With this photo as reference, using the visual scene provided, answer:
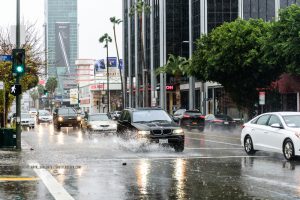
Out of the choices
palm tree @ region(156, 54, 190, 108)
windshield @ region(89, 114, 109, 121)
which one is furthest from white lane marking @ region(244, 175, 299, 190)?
palm tree @ region(156, 54, 190, 108)

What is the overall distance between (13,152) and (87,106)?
13488cm

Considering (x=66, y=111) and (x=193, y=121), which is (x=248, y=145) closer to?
(x=193, y=121)

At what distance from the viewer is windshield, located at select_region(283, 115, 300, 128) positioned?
17.5 meters

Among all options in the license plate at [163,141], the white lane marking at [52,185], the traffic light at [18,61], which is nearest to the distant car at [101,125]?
the traffic light at [18,61]

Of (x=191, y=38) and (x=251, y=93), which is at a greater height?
(x=191, y=38)

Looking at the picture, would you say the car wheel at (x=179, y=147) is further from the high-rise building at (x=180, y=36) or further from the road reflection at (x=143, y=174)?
the high-rise building at (x=180, y=36)

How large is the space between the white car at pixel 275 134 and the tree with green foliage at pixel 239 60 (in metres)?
22.2

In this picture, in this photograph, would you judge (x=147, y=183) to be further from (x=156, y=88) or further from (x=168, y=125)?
(x=156, y=88)

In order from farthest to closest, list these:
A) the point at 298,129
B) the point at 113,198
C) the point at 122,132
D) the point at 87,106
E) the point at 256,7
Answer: the point at 87,106 → the point at 256,7 → the point at 122,132 → the point at 298,129 → the point at 113,198

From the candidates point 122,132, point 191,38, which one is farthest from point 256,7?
point 122,132

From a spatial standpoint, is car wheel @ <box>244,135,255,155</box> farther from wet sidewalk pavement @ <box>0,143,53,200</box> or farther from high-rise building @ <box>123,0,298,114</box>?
high-rise building @ <box>123,0,298,114</box>

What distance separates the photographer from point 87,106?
154 meters

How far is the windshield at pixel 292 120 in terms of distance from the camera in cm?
1750

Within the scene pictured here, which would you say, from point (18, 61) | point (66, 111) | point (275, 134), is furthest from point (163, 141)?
point (66, 111)
